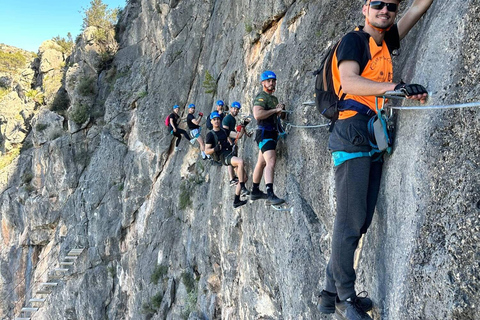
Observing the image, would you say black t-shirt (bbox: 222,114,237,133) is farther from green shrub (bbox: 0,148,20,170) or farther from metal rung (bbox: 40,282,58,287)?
green shrub (bbox: 0,148,20,170)

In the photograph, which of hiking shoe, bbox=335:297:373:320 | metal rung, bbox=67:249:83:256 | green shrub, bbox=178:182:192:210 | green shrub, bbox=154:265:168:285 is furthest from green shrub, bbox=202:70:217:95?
hiking shoe, bbox=335:297:373:320

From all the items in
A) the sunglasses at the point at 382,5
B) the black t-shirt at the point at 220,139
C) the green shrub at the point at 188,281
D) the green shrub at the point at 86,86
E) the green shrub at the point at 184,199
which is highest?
the green shrub at the point at 86,86

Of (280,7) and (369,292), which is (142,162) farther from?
(369,292)

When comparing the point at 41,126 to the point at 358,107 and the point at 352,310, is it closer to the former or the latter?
the point at 358,107

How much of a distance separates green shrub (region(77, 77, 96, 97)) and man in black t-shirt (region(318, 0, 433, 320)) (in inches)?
993

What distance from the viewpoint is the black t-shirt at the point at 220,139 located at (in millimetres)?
9961

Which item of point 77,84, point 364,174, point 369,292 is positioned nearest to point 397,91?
point 364,174

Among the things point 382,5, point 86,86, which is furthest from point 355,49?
point 86,86

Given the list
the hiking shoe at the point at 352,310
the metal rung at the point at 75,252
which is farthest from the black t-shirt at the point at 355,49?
the metal rung at the point at 75,252

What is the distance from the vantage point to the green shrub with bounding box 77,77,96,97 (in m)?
25.7

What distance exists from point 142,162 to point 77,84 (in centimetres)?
1091

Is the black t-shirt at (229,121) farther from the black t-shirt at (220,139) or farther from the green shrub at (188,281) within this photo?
the green shrub at (188,281)

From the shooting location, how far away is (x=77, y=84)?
85.9ft

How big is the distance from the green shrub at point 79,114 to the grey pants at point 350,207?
79.1 feet
